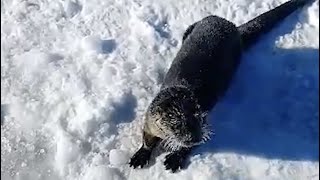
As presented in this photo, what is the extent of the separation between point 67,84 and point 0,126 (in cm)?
53

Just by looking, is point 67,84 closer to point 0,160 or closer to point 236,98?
point 0,160

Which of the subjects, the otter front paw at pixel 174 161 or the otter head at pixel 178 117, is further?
the otter front paw at pixel 174 161

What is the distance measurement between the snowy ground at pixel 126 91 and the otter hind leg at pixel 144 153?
2.1 inches

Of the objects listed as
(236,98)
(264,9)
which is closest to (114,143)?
(236,98)

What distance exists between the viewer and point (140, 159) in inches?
Answer: 160

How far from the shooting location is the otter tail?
4.85 meters

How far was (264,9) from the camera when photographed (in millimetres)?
5125

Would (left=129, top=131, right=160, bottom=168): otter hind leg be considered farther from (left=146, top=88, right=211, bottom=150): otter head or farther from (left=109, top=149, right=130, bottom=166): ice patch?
(left=146, top=88, right=211, bottom=150): otter head

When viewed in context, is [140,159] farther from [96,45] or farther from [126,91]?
[96,45]

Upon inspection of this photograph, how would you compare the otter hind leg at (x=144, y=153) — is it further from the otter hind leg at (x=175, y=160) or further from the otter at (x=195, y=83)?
the otter hind leg at (x=175, y=160)

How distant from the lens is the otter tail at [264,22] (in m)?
4.85

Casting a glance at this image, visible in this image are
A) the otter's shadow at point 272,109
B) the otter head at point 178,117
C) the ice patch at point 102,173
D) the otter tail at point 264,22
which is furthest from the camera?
the otter tail at point 264,22

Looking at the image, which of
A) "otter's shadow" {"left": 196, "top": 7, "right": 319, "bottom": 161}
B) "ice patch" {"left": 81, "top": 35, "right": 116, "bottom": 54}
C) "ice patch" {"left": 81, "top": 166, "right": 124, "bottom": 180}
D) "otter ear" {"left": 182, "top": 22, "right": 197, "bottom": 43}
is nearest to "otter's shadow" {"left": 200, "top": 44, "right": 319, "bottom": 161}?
"otter's shadow" {"left": 196, "top": 7, "right": 319, "bottom": 161}

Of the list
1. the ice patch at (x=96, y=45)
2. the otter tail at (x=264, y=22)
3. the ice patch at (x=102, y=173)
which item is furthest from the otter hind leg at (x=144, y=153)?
the otter tail at (x=264, y=22)
